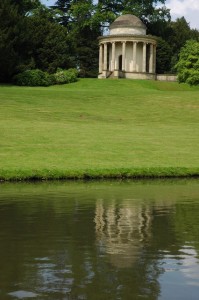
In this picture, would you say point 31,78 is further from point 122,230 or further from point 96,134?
point 122,230

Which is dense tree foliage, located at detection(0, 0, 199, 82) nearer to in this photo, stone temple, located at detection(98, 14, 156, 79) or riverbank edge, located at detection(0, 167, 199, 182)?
stone temple, located at detection(98, 14, 156, 79)

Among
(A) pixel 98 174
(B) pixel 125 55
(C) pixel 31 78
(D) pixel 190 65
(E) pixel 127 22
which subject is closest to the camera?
(A) pixel 98 174

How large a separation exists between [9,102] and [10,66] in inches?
777

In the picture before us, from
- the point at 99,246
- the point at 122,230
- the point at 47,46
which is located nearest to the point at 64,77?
the point at 47,46

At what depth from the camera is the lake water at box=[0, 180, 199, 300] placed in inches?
261

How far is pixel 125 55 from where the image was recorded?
7919 cm

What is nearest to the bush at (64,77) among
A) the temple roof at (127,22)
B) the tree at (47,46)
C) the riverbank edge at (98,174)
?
the tree at (47,46)

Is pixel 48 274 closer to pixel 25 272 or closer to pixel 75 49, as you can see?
pixel 25 272

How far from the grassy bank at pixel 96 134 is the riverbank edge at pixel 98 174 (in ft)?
0.12

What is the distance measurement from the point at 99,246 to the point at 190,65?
2225 inches

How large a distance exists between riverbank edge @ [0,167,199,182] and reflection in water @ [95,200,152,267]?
19.5ft

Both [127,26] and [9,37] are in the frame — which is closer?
[9,37]

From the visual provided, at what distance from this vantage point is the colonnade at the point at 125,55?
257ft

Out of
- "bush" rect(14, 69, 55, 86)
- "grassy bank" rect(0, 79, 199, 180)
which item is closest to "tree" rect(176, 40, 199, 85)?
"grassy bank" rect(0, 79, 199, 180)
